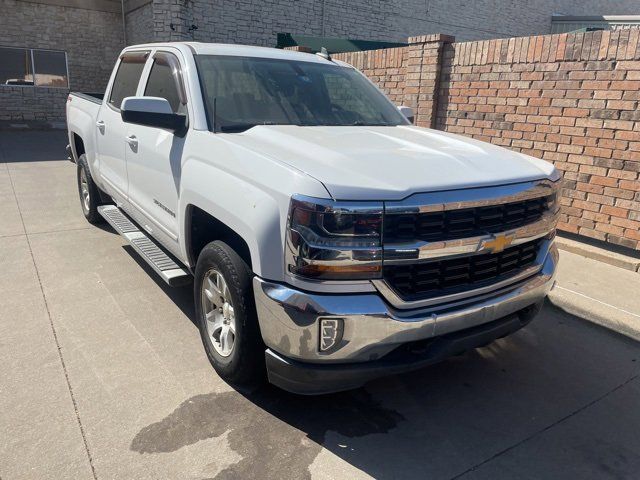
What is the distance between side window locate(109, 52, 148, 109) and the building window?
14.2 metres

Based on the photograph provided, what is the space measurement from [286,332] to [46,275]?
129 inches

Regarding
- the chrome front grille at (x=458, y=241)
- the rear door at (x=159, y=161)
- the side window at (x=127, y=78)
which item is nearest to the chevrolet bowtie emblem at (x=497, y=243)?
the chrome front grille at (x=458, y=241)

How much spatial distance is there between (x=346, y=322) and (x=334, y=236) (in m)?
0.39

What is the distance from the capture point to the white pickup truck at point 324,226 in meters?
2.30

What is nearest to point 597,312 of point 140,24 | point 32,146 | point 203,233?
point 203,233

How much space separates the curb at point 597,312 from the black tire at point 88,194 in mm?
5004

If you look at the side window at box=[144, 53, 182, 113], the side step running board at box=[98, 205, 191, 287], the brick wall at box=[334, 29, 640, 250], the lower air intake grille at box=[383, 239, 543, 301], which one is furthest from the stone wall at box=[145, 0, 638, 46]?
the lower air intake grille at box=[383, 239, 543, 301]

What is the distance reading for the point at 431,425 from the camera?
286cm

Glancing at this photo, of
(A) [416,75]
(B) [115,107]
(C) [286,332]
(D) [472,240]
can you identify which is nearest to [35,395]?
(C) [286,332]

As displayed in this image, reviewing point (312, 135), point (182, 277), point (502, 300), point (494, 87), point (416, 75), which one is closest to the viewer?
point (502, 300)

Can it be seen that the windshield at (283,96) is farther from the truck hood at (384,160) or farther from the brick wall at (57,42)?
the brick wall at (57,42)

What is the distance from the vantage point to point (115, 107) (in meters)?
4.88

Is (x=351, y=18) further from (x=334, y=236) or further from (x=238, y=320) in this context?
(x=334, y=236)

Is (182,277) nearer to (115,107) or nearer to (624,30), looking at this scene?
(115,107)
